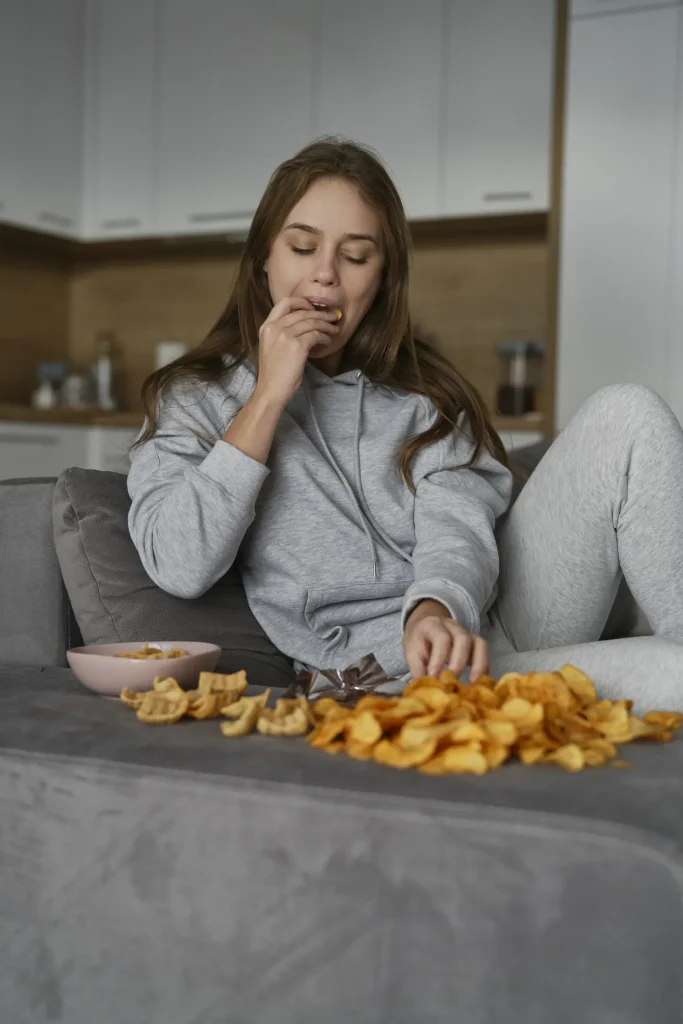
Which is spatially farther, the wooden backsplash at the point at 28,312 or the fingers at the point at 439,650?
the wooden backsplash at the point at 28,312

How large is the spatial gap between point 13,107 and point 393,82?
138 centimetres

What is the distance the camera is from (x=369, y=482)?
1607mm

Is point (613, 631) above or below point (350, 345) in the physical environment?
below

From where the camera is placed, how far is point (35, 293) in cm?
482

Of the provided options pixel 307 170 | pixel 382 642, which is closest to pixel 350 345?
pixel 307 170

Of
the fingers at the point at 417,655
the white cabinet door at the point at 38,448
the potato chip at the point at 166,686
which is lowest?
the potato chip at the point at 166,686

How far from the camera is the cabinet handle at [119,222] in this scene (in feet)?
14.9

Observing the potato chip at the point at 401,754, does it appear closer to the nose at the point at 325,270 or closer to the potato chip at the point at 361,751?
the potato chip at the point at 361,751

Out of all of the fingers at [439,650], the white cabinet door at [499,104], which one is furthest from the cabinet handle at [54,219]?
the fingers at [439,650]

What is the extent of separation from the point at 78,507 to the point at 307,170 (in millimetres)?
586

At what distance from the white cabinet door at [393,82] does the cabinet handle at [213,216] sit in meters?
0.46

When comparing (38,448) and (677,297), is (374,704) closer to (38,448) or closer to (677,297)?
(677,297)

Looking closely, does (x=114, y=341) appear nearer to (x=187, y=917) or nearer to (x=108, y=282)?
(x=108, y=282)

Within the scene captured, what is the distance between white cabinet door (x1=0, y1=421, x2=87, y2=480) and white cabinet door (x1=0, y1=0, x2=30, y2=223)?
80 centimetres
